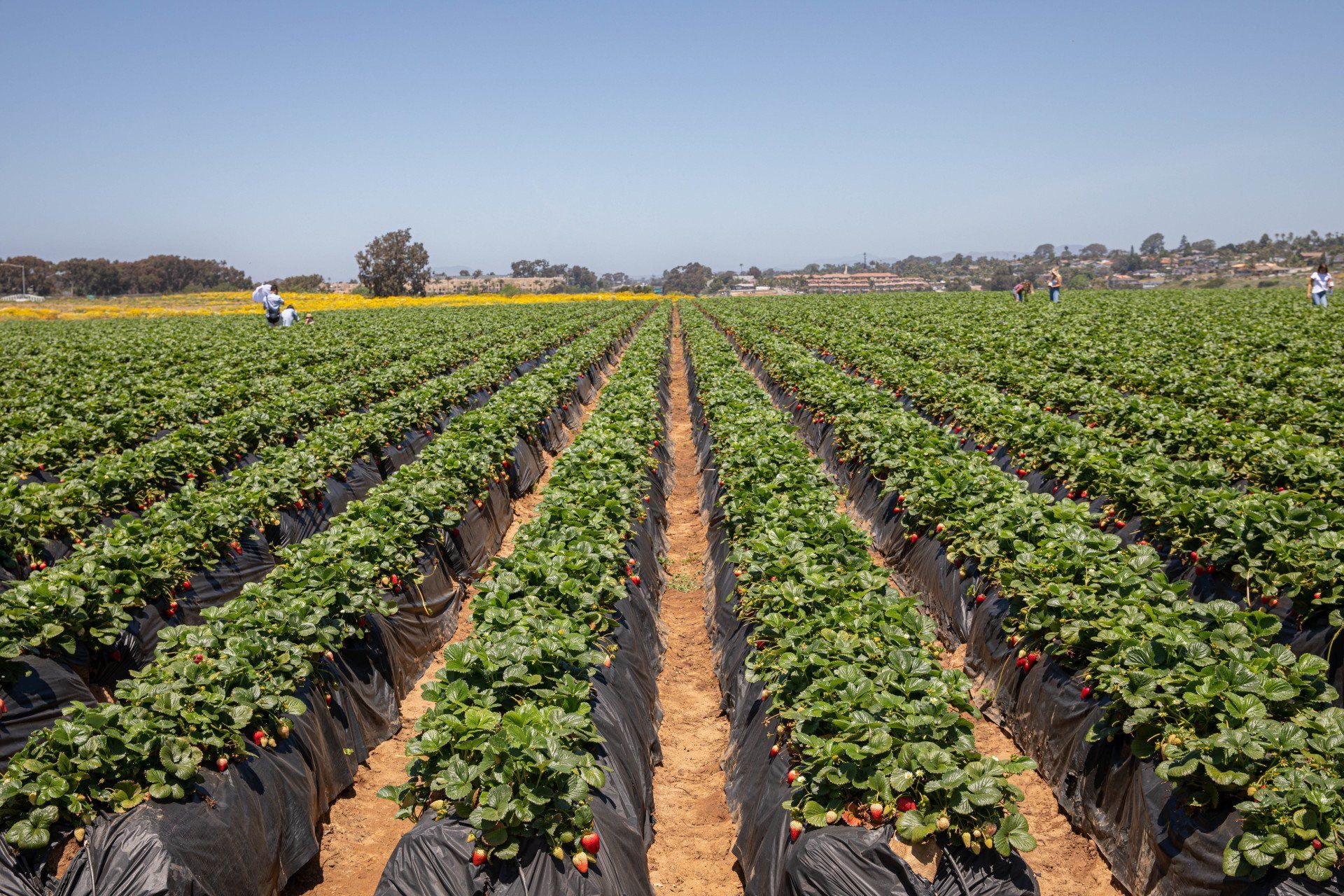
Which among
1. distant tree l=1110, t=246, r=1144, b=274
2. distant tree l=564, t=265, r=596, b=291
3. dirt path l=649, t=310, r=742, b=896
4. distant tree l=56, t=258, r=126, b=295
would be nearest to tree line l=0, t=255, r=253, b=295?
distant tree l=56, t=258, r=126, b=295

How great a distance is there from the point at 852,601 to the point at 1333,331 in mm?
23348

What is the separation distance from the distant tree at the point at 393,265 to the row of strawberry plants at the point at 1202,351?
66.2m

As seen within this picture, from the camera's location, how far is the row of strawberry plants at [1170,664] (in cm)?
351

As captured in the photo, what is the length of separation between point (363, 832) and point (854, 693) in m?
3.61

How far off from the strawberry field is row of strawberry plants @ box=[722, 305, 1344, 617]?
5cm

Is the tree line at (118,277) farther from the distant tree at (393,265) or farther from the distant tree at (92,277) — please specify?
the distant tree at (393,265)

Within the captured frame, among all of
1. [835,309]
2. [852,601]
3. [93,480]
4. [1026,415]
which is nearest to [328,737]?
[852,601]

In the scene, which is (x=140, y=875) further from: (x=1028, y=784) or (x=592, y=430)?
(x=592, y=430)

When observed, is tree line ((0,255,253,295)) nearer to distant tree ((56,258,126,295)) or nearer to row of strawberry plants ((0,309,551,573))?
distant tree ((56,258,126,295))

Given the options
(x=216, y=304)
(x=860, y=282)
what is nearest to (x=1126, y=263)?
(x=860, y=282)

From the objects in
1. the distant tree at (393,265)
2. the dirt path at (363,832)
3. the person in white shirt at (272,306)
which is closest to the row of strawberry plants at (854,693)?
the dirt path at (363,832)

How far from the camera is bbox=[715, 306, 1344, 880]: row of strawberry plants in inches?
138

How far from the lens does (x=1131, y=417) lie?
11.1 m

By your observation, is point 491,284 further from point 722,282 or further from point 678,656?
point 678,656
